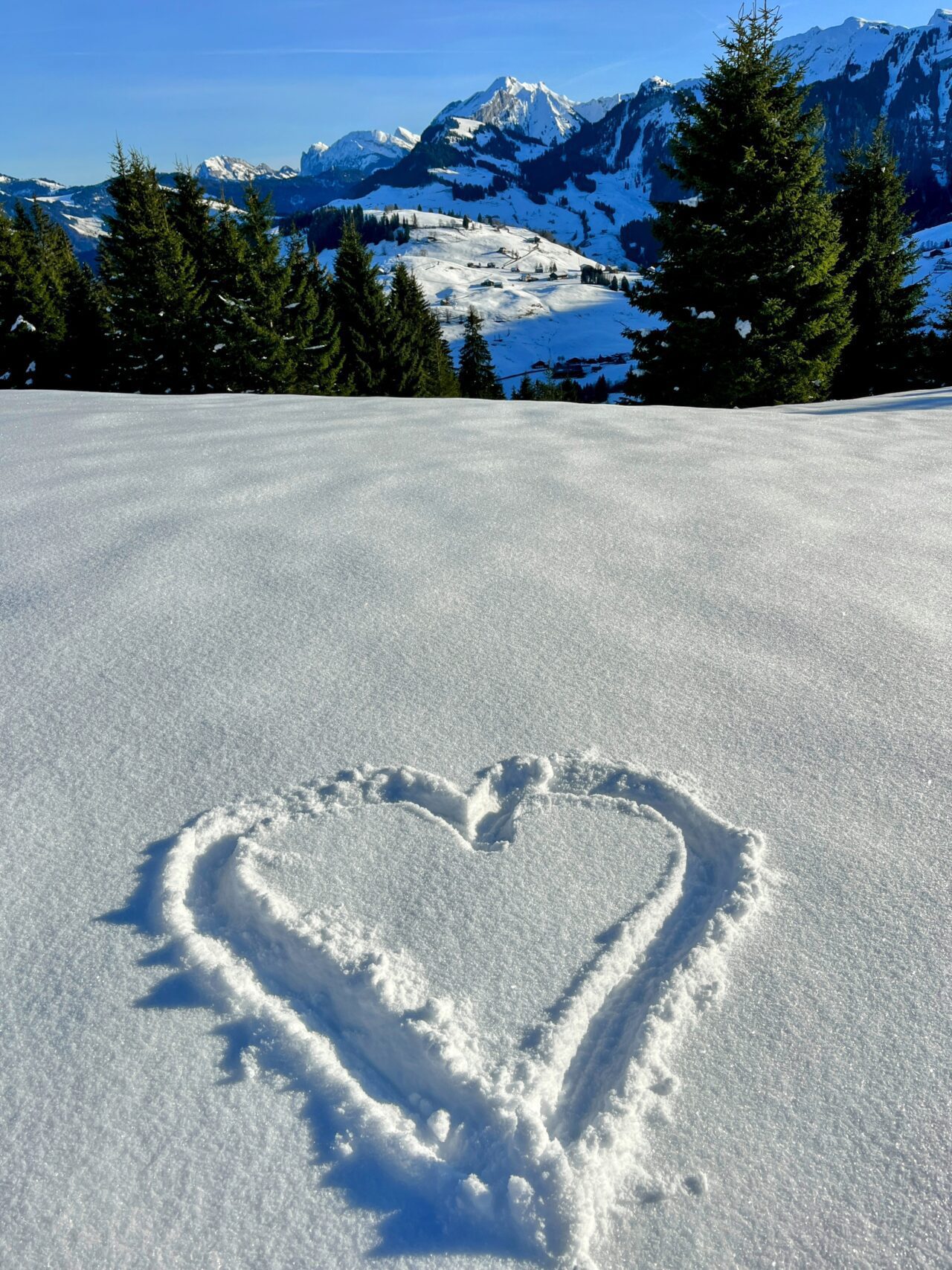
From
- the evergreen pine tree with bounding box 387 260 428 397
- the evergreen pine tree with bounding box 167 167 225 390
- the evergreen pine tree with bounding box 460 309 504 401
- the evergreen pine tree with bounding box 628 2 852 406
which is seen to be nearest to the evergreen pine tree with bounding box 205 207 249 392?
the evergreen pine tree with bounding box 167 167 225 390

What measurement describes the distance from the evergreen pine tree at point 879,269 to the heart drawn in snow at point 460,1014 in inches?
768

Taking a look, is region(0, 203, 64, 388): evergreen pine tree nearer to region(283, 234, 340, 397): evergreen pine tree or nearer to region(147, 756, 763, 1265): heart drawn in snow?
region(283, 234, 340, 397): evergreen pine tree

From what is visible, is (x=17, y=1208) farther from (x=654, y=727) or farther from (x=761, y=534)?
(x=761, y=534)

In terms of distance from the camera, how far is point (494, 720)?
94.0 inches

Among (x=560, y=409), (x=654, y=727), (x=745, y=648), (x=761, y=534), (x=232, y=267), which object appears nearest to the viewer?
(x=654, y=727)

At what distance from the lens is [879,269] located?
1767 cm

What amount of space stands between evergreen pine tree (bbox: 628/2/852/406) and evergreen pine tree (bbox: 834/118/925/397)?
492 centimetres

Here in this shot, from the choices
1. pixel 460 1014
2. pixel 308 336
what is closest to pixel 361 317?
pixel 308 336

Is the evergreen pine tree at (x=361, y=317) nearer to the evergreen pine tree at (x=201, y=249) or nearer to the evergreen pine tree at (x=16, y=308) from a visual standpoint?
the evergreen pine tree at (x=201, y=249)

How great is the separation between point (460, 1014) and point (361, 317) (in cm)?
3162

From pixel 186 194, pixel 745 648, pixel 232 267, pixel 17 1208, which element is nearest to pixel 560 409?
pixel 745 648

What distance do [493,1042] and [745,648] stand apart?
1.85 metres

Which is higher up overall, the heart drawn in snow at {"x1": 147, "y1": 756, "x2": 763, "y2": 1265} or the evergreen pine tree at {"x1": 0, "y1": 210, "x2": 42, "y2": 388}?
the evergreen pine tree at {"x1": 0, "y1": 210, "x2": 42, "y2": 388}

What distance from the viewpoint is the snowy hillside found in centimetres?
14000
